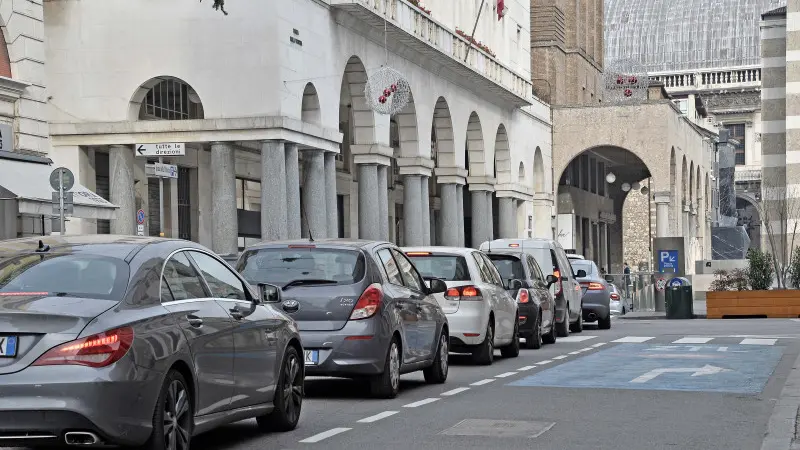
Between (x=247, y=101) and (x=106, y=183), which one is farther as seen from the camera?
(x=106, y=183)

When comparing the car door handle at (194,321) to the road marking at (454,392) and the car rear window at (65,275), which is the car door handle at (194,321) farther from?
the road marking at (454,392)

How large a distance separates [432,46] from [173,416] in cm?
3810

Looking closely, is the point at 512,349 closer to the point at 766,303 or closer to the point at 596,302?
the point at 596,302

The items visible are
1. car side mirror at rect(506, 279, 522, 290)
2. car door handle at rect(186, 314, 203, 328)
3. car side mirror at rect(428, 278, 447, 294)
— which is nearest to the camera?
car door handle at rect(186, 314, 203, 328)

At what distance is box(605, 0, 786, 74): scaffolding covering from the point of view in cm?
14800

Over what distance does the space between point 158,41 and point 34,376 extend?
28231 millimetres

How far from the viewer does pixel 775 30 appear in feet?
271

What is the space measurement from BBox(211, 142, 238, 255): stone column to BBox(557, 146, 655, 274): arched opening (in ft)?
113

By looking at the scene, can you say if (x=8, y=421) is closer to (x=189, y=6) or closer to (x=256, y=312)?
(x=256, y=312)

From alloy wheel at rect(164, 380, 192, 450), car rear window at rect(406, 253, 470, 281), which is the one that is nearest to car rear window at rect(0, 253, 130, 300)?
alloy wheel at rect(164, 380, 192, 450)

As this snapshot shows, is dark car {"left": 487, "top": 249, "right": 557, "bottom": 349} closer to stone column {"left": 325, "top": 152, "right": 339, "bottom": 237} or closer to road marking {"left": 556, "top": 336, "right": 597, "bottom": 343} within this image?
road marking {"left": 556, "top": 336, "right": 597, "bottom": 343}

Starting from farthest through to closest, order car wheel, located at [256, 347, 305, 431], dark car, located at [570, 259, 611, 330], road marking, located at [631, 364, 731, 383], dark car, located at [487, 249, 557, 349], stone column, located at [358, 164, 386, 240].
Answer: stone column, located at [358, 164, 386, 240]
dark car, located at [570, 259, 611, 330]
dark car, located at [487, 249, 557, 349]
road marking, located at [631, 364, 731, 383]
car wheel, located at [256, 347, 305, 431]

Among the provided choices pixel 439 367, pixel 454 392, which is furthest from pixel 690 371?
pixel 454 392

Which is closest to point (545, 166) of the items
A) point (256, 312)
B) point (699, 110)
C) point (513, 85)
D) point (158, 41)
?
point (513, 85)
